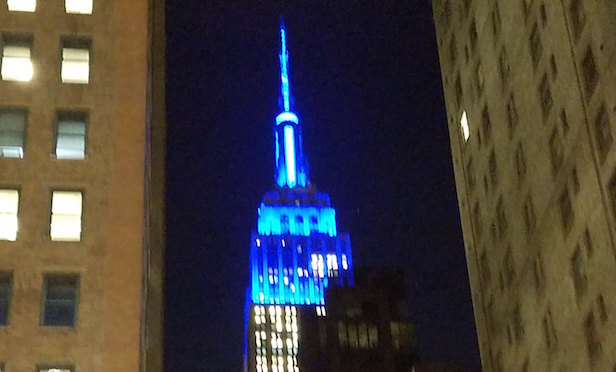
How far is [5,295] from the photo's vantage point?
125 feet

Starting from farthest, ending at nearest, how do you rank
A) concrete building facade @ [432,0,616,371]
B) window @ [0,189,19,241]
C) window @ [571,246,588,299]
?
window @ [571,246,588,299]
concrete building facade @ [432,0,616,371]
window @ [0,189,19,241]

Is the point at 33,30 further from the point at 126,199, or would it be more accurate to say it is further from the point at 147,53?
the point at 126,199

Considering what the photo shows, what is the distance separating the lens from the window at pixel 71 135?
41719 millimetres

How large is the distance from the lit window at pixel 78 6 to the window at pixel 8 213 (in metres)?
9.53

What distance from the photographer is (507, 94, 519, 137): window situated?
6119 cm

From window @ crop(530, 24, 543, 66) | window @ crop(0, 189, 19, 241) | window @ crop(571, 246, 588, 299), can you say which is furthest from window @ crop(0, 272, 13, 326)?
window @ crop(530, 24, 543, 66)

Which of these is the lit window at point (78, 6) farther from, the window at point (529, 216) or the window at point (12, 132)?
the window at point (529, 216)

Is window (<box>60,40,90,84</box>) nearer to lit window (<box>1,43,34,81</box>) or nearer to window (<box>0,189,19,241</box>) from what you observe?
lit window (<box>1,43,34,81</box>)

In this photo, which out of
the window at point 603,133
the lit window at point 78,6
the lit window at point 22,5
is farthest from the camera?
the window at point 603,133

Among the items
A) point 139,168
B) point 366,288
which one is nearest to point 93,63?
point 139,168

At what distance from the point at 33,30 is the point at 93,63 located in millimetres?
3158

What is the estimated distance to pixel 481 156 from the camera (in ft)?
225

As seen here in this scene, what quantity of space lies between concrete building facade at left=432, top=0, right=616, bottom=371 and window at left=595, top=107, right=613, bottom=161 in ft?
0.32

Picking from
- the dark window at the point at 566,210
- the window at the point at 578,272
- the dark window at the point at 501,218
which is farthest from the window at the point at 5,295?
the dark window at the point at 501,218
